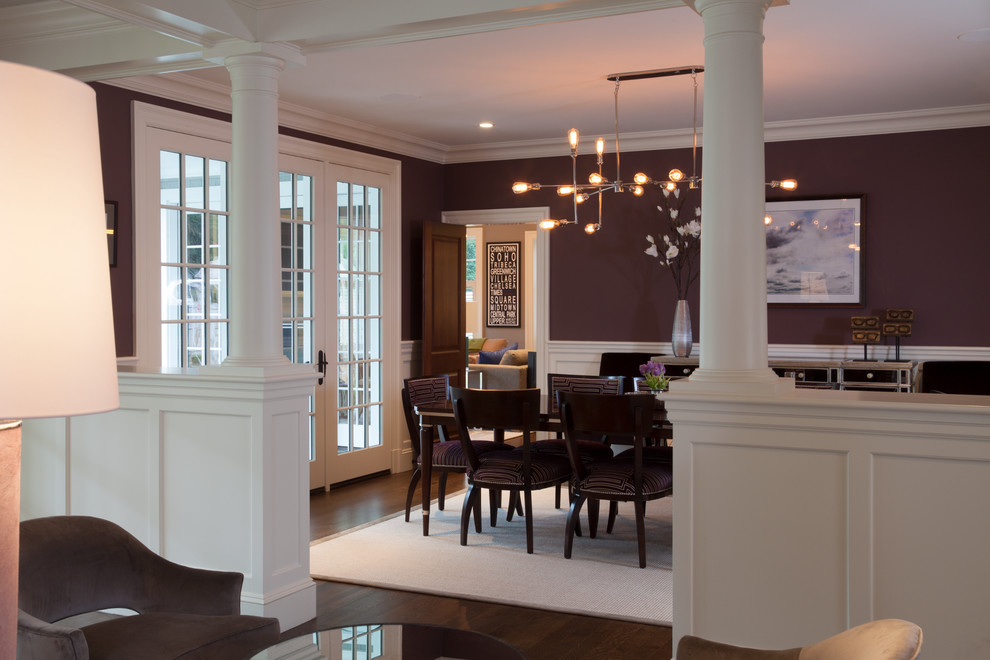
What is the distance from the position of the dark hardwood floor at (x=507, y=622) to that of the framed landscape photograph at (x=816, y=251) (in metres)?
3.25

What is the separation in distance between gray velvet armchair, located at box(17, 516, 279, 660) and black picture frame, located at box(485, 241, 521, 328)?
401 inches

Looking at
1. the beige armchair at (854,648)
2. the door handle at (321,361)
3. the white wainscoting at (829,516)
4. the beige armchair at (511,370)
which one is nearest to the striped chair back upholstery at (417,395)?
the door handle at (321,361)

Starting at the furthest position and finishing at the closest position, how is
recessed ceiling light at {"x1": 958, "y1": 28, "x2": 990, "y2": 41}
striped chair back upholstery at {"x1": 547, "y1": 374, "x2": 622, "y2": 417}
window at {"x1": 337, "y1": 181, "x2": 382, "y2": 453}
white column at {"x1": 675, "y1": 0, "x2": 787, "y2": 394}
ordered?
window at {"x1": 337, "y1": 181, "x2": 382, "y2": 453}, striped chair back upholstery at {"x1": 547, "y1": 374, "x2": 622, "y2": 417}, recessed ceiling light at {"x1": 958, "y1": 28, "x2": 990, "y2": 41}, white column at {"x1": 675, "y1": 0, "x2": 787, "y2": 394}

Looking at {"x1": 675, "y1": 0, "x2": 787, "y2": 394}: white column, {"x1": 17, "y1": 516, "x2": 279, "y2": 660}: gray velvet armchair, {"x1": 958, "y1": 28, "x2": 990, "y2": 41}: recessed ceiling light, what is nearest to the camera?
{"x1": 17, "y1": 516, "x2": 279, "y2": 660}: gray velvet armchair

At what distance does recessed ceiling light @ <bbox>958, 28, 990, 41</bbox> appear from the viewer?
15.3 feet

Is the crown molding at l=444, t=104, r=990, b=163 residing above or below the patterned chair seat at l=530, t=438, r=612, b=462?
above

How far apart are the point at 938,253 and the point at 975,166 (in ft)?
2.13

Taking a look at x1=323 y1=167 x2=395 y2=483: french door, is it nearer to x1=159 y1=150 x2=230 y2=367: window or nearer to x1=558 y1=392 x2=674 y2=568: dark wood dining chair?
x1=159 y1=150 x2=230 y2=367: window

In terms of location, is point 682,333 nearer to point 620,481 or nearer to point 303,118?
point 620,481

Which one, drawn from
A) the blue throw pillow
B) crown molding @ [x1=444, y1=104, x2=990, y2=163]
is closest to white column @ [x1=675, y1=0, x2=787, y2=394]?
crown molding @ [x1=444, y1=104, x2=990, y2=163]

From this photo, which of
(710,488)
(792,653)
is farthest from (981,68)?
(792,653)

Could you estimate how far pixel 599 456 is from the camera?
5.43m

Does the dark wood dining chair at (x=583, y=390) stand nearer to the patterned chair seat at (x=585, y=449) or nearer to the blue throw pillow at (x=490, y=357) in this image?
the patterned chair seat at (x=585, y=449)

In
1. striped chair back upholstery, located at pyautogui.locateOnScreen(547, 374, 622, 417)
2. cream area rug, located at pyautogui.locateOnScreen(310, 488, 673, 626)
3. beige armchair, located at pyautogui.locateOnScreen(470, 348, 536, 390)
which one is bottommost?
cream area rug, located at pyautogui.locateOnScreen(310, 488, 673, 626)
